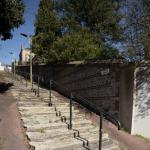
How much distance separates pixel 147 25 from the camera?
12.9 meters

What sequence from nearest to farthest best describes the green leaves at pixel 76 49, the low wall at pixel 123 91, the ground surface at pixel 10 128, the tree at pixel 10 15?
the ground surface at pixel 10 128 → the low wall at pixel 123 91 → the tree at pixel 10 15 → the green leaves at pixel 76 49

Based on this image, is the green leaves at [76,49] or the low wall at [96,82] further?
the green leaves at [76,49]

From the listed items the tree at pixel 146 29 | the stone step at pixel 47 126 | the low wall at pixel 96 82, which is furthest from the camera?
the low wall at pixel 96 82

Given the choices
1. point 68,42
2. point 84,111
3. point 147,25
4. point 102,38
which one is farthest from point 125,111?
point 102,38

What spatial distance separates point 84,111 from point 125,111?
75.7 inches

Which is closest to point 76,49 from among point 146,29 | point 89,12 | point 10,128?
point 89,12

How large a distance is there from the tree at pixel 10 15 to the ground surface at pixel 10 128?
2994 mm

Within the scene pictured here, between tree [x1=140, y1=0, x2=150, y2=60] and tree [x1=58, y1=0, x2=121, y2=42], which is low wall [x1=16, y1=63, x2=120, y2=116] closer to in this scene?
tree [x1=140, y1=0, x2=150, y2=60]

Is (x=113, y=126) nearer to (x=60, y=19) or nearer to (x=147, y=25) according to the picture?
(x=147, y=25)

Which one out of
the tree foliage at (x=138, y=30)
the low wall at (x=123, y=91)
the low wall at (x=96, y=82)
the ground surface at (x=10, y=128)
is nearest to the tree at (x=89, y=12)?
the low wall at (x=96, y=82)

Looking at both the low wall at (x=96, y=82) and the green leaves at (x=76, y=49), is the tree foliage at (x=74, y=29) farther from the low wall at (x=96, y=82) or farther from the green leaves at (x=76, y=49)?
the low wall at (x=96, y=82)

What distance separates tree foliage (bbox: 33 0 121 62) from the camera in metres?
21.0

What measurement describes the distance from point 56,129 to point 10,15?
498 cm

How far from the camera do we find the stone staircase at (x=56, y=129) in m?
10.0
